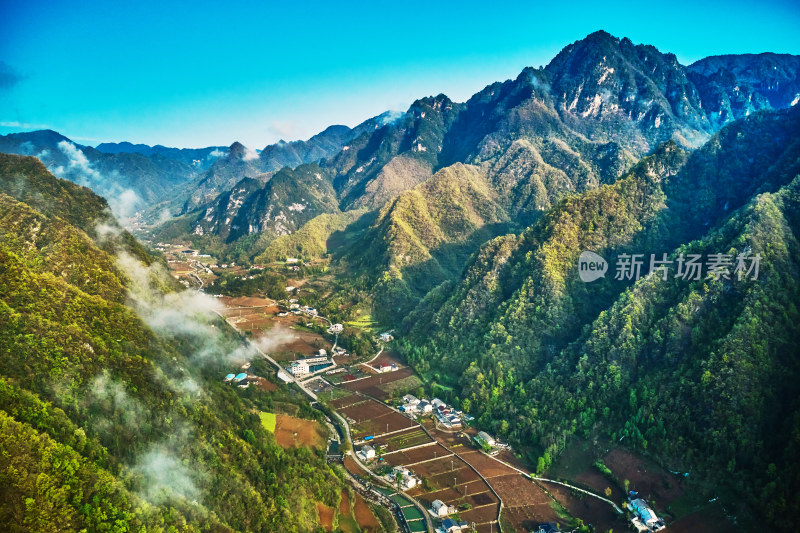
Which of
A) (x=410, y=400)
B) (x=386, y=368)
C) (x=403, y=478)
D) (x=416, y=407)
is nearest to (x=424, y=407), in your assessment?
(x=416, y=407)

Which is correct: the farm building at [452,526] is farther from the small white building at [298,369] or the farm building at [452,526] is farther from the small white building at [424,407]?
the small white building at [298,369]

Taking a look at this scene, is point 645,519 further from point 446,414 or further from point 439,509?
point 446,414

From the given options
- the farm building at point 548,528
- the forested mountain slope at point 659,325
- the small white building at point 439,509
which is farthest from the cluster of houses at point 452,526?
the forested mountain slope at point 659,325

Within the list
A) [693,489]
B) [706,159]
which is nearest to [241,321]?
[693,489]

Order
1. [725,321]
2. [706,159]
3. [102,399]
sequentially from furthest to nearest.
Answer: [706,159], [725,321], [102,399]

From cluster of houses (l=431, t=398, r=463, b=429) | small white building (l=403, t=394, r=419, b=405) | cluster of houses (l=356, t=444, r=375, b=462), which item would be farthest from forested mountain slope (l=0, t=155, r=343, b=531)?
cluster of houses (l=431, t=398, r=463, b=429)

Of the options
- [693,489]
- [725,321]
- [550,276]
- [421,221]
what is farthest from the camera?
[421,221]

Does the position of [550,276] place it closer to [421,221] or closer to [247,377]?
[247,377]

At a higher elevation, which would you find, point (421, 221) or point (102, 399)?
A: point (421, 221)
